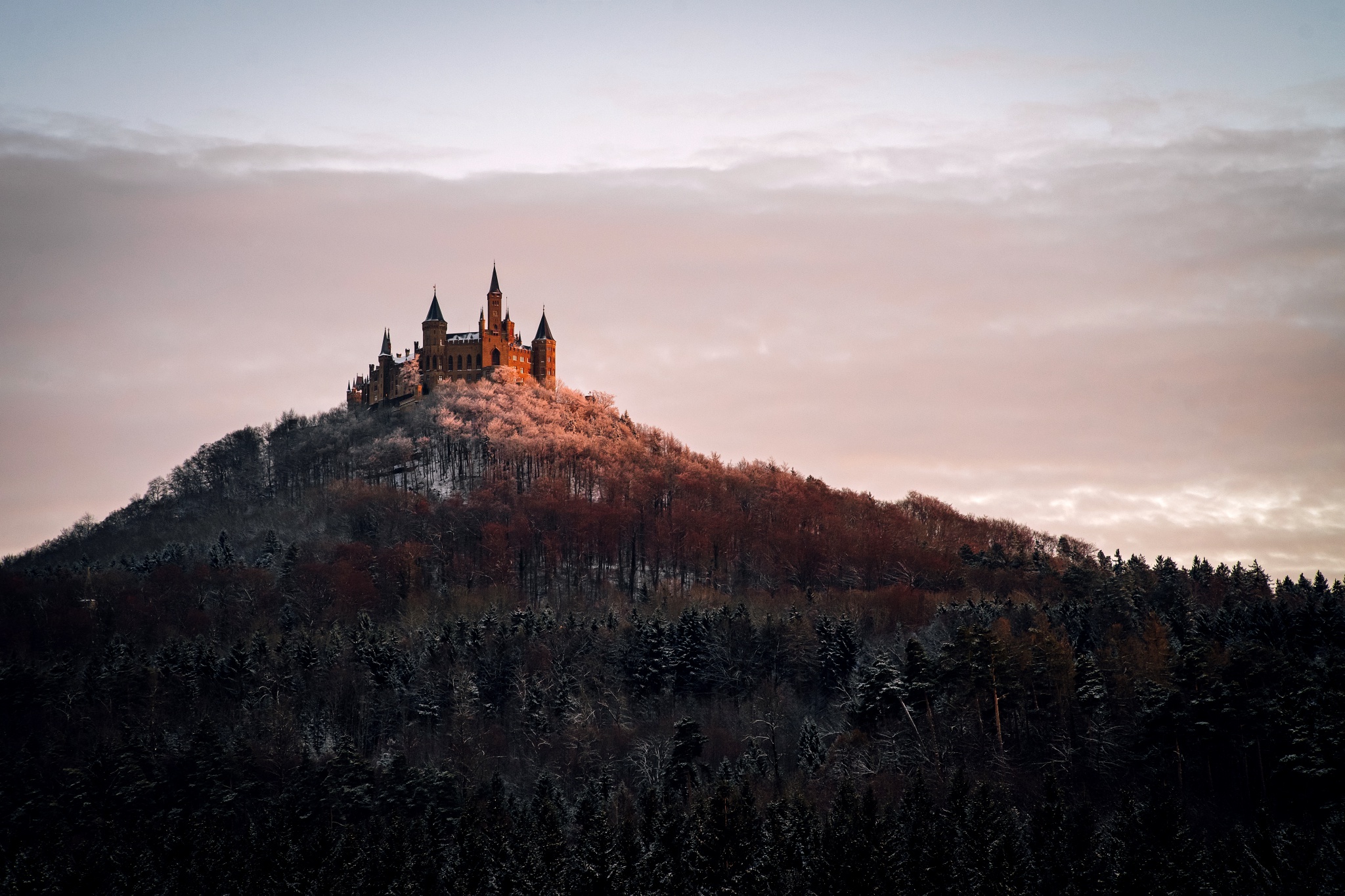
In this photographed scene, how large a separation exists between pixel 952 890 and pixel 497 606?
77466mm

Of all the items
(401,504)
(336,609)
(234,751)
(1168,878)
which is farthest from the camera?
(401,504)

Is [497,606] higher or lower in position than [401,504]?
lower

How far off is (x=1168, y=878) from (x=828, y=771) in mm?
25808

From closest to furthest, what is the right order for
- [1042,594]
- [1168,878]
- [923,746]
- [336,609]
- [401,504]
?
[1168,878]
[923,746]
[1042,594]
[336,609]
[401,504]

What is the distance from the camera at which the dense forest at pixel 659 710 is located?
7462 cm

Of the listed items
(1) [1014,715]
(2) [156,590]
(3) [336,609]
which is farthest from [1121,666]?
Result: (2) [156,590]

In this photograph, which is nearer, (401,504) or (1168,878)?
(1168,878)

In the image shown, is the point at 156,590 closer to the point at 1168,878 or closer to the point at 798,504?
the point at 798,504

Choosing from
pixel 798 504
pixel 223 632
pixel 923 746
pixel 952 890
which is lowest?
pixel 952 890

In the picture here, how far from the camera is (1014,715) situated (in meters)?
90.4

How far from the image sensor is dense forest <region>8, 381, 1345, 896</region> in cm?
7462

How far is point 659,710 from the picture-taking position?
355 feet

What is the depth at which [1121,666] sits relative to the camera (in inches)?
3565

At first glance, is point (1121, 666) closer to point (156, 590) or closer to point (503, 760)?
point (503, 760)
